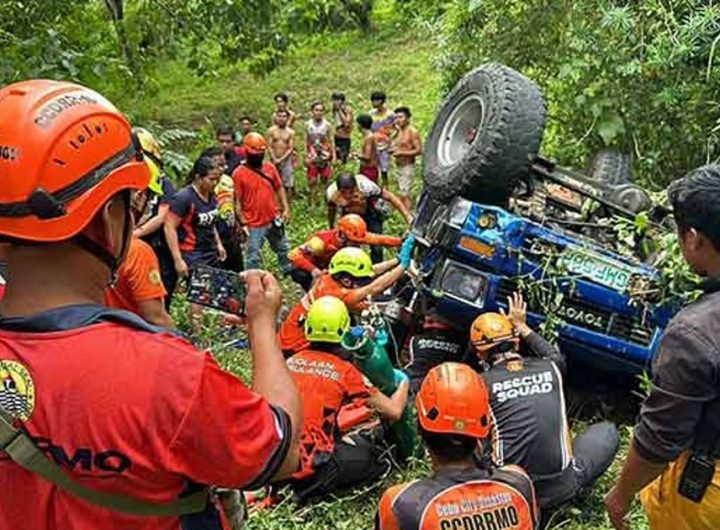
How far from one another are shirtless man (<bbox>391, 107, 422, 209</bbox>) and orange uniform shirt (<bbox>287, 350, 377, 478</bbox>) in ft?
20.1

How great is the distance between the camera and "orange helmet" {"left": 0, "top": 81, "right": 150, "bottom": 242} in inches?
62.2

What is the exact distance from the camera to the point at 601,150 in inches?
284

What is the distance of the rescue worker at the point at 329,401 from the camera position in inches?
185

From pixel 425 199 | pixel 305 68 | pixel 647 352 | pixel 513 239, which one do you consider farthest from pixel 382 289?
pixel 305 68

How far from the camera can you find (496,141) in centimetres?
541

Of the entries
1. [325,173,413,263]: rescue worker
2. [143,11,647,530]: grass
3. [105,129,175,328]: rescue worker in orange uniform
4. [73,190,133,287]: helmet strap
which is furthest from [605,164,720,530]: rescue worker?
[143,11,647,530]: grass

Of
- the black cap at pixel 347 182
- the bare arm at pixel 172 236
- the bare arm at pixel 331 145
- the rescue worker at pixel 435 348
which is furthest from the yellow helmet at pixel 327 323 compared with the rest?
the bare arm at pixel 331 145

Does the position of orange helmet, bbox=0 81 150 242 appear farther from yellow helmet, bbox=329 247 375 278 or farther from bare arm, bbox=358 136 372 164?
bare arm, bbox=358 136 372 164

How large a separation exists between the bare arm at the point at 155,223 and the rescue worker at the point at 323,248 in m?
1.12

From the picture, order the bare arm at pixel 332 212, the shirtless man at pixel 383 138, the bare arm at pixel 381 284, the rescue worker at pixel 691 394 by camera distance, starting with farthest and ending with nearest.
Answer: the shirtless man at pixel 383 138
the bare arm at pixel 332 212
the bare arm at pixel 381 284
the rescue worker at pixel 691 394

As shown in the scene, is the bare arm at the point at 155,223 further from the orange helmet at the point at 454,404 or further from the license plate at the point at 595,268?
the orange helmet at the point at 454,404

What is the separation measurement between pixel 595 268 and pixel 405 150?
19.1ft

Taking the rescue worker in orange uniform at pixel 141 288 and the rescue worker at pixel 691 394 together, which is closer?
the rescue worker at pixel 691 394

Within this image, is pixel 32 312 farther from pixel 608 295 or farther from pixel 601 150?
pixel 601 150
